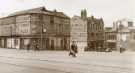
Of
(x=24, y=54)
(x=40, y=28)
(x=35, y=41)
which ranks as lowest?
(x=24, y=54)

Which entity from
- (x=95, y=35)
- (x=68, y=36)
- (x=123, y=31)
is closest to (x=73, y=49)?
(x=68, y=36)

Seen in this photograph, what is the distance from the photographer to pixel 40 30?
220 cm

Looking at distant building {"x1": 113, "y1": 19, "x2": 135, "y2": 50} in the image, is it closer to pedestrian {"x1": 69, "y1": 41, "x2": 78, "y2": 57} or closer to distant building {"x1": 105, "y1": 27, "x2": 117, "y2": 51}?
distant building {"x1": 105, "y1": 27, "x2": 117, "y2": 51}

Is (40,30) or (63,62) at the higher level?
(40,30)

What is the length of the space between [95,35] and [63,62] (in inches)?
18.6

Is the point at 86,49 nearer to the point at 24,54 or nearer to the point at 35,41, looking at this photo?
the point at 35,41

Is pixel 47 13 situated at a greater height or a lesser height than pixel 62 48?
greater

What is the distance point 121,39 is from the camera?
6.13ft

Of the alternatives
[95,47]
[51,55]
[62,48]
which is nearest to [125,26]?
[95,47]

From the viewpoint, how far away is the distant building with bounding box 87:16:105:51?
191 centimetres

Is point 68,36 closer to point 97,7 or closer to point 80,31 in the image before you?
point 80,31

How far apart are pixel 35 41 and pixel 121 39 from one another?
90cm

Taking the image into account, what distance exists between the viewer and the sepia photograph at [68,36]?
1.84 metres

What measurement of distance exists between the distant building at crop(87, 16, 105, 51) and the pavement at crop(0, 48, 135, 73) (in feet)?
0.21
